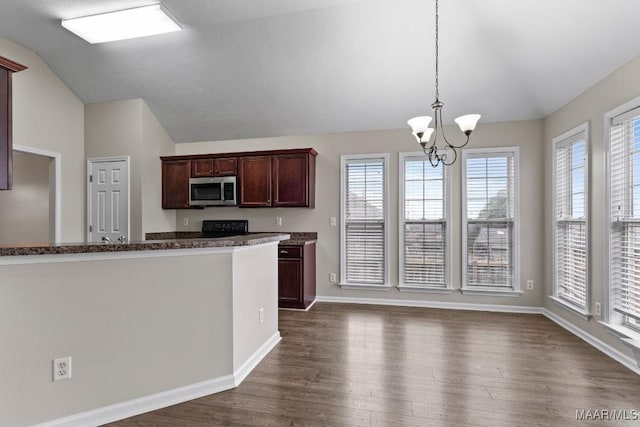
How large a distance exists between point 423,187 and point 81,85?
4.77m

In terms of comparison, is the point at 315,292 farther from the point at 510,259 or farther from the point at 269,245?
the point at 510,259

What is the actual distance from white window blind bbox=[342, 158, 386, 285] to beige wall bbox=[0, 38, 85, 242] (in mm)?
3744

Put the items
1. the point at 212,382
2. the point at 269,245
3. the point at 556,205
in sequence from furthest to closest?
1. the point at 556,205
2. the point at 269,245
3. the point at 212,382

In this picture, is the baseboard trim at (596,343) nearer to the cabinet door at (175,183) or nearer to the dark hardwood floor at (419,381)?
the dark hardwood floor at (419,381)

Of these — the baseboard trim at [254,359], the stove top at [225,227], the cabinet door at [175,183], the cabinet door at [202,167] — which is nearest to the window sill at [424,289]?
the baseboard trim at [254,359]

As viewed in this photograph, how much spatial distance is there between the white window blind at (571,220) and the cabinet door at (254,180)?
351 centimetres

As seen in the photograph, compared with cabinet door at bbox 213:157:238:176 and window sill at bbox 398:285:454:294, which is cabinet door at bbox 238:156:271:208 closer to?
cabinet door at bbox 213:157:238:176

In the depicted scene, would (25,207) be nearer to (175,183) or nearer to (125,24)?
(175,183)

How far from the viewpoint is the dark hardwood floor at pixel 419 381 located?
192cm

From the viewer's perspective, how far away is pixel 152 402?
2.01m

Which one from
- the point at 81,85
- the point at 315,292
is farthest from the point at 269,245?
the point at 81,85

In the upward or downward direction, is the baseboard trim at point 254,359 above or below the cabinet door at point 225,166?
below

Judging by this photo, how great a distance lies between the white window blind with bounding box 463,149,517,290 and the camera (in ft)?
13.5

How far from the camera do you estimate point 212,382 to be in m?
2.18
